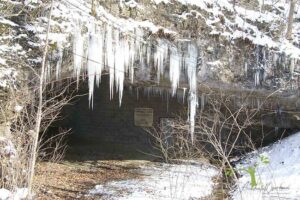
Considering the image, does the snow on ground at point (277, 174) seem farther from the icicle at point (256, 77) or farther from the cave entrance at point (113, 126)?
the cave entrance at point (113, 126)

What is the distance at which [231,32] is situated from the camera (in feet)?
35.3

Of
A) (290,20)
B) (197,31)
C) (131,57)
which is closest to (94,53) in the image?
(131,57)

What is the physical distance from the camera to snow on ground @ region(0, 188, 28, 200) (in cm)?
601

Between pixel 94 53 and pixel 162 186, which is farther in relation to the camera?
pixel 162 186

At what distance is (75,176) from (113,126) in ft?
14.8

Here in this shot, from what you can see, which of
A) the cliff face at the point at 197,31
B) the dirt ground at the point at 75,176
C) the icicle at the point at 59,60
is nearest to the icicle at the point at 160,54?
the cliff face at the point at 197,31

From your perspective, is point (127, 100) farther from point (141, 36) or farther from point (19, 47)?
point (19, 47)

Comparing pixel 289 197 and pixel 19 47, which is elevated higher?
pixel 19 47

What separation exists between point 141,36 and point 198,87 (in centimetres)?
221

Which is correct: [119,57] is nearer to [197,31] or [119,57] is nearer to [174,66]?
[174,66]

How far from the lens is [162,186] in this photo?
993 cm

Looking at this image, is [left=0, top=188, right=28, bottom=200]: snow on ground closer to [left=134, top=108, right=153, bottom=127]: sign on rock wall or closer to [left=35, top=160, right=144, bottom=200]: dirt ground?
[left=35, top=160, right=144, bottom=200]: dirt ground

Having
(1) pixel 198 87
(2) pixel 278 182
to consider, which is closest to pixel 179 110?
(1) pixel 198 87

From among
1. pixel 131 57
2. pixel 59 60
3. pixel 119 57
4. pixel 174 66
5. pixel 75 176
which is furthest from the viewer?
pixel 75 176
